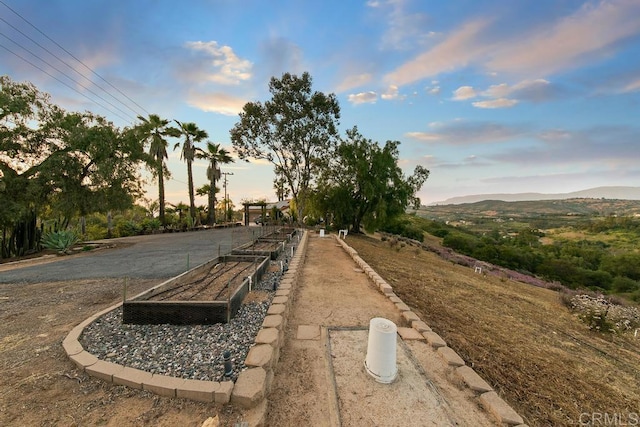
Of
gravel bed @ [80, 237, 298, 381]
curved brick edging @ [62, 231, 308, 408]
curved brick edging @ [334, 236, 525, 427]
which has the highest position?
curved brick edging @ [62, 231, 308, 408]

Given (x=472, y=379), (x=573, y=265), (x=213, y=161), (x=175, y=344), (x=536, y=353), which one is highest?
(x=213, y=161)

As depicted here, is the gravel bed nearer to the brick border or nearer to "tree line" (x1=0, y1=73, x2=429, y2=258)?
the brick border

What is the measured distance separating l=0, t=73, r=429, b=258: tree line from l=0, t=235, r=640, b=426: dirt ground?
724 centimetres

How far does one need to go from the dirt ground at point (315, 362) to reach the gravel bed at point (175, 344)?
0.93 ft

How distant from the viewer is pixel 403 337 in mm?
3373

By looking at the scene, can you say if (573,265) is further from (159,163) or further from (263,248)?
(159,163)

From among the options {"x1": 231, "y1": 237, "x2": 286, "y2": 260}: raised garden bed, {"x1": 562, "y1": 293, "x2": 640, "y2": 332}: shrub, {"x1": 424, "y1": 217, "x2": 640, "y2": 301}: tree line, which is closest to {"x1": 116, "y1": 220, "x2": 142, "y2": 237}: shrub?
{"x1": 231, "y1": 237, "x2": 286, "y2": 260}: raised garden bed

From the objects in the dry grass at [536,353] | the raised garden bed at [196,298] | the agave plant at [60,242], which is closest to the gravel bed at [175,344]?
the raised garden bed at [196,298]

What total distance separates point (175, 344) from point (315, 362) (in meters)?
1.64

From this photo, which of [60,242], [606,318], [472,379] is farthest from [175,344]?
[60,242]

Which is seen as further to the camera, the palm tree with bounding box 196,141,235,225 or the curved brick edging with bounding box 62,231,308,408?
the palm tree with bounding box 196,141,235,225

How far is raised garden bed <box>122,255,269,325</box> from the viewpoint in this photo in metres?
3.46

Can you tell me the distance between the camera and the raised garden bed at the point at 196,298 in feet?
11.3

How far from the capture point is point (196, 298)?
4270mm
